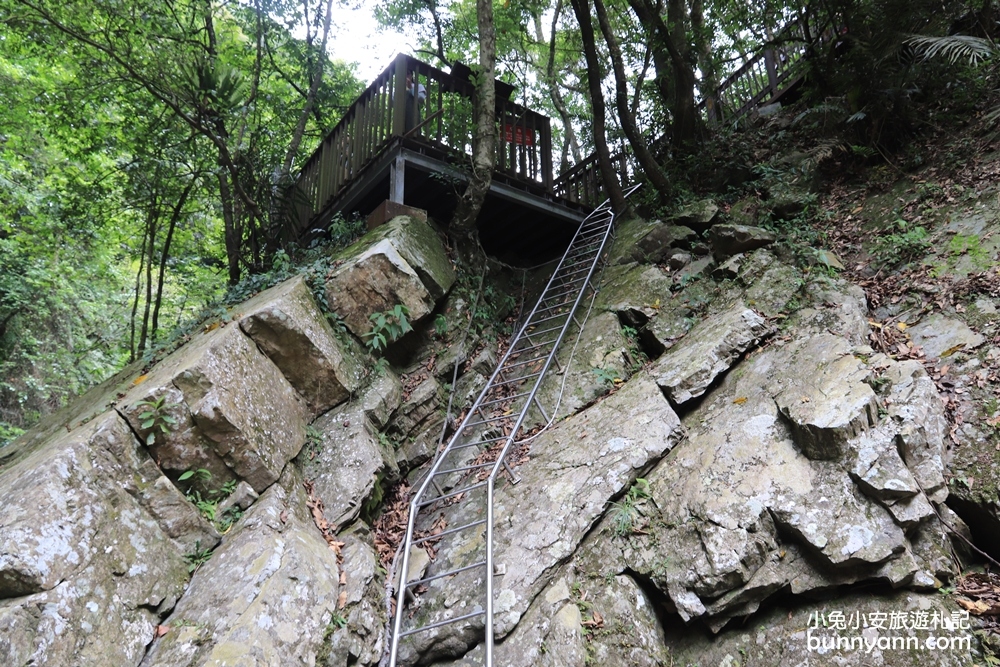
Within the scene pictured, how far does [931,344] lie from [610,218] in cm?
505

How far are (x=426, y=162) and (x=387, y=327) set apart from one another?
110 inches

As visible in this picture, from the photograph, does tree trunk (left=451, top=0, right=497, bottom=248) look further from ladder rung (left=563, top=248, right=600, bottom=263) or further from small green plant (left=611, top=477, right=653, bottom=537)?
small green plant (left=611, top=477, right=653, bottom=537)

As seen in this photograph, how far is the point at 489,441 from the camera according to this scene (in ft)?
17.3

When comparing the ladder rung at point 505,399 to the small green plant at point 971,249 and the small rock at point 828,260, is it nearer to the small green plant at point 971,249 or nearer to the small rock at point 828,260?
the small rock at point 828,260

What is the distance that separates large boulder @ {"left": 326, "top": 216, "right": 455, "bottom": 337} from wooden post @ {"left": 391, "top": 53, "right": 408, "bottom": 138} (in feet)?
4.25

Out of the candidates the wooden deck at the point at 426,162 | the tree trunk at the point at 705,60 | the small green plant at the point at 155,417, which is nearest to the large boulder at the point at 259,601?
the small green plant at the point at 155,417

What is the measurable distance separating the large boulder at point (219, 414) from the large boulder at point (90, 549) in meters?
0.20

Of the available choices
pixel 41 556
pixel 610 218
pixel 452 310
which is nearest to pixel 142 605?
pixel 41 556

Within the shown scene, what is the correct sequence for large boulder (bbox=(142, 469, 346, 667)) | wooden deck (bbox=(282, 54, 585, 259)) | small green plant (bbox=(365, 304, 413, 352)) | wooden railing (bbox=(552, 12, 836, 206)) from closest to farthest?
large boulder (bbox=(142, 469, 346, 667))
small green plant (bbox=(365, 304, 413, 352))
wooden deck (bbox=(282, 54, 585, 259))
wooden railing (bbox=(552, 12, 836, 206))

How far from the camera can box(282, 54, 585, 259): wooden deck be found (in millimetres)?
7270

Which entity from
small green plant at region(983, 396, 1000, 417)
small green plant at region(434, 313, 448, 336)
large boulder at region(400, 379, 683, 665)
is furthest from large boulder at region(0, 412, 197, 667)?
small green plant at region(983, 396, 1000, 417)

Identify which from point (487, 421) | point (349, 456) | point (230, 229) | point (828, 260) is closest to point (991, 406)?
point (828, 260)

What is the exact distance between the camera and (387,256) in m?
6.11

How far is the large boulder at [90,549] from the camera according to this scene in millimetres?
2908
